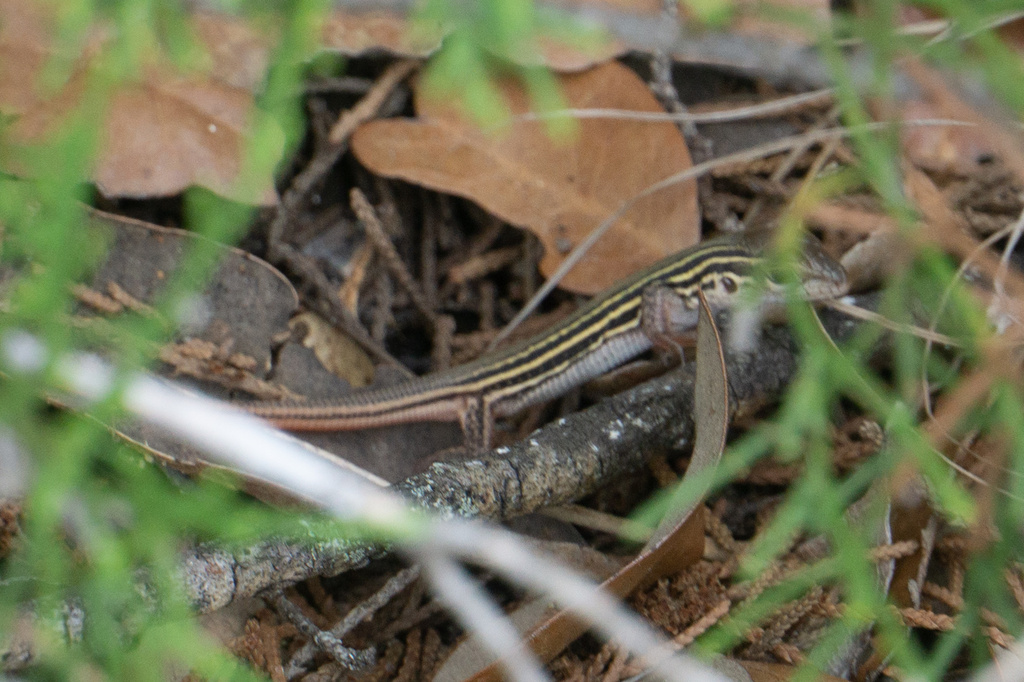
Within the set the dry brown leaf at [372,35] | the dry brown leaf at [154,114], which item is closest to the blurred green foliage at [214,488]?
the dry brown leaf at [154,114]

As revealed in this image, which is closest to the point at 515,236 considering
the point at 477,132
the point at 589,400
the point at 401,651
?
the point at 477,132

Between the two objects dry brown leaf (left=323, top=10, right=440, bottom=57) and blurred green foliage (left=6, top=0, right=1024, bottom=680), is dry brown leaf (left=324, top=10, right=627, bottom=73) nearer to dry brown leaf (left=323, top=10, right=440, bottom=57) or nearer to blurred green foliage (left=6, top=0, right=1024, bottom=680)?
dry brown leaf (left=323, top=10, right=440, bottom=57)

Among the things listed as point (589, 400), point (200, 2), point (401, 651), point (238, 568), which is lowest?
point (401, 651)

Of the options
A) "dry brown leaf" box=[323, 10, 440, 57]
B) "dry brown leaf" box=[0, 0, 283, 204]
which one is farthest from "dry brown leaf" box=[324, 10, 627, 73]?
"dry brown leaf" box=[0, 0, 283, 204]

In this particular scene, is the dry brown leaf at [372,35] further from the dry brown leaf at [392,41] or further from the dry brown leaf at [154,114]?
the dry brown leaf at [154,114]

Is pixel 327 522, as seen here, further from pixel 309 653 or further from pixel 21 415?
pixel 21 415
